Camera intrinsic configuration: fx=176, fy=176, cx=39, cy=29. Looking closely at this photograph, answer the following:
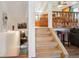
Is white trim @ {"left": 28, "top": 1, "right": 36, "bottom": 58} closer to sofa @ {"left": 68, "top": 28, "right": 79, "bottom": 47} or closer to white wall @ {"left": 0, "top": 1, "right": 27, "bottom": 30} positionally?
white wall @ {"left": 0, "top": 1, "right": 27, "bottom": 30}

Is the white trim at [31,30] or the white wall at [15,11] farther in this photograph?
the white trim at [31,30]

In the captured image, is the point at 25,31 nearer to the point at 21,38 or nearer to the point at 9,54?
the point at 21,38

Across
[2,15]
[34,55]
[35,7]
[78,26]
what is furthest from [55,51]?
[2,15]

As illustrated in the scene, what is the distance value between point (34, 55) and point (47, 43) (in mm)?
856

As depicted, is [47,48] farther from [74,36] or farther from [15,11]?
[74,36]

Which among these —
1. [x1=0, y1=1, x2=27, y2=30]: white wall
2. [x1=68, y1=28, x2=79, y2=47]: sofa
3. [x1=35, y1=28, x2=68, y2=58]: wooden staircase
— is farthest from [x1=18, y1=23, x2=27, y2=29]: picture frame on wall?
Result: [x1=68, y1=28, x2=79, y2=47]: sofa

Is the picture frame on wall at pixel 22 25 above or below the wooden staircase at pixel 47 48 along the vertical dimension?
above

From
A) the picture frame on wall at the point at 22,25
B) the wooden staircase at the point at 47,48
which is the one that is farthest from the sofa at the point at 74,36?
the picture frame on wall at the point at 22,25

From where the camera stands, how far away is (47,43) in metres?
3.84

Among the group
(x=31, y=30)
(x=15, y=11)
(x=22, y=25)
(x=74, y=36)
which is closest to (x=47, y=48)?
(x=31, y=30)

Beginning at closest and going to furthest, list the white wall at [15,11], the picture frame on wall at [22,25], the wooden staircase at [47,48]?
1. the white wall at [15,11]
2. the picture frame on wall at [22,25]
3. the wooden staircase at [47,48]

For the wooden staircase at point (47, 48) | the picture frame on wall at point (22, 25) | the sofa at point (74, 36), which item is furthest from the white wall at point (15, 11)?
the sofa at point (74, 36)

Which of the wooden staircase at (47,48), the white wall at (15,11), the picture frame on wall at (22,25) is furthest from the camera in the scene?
the wooden staircase at (47,48)

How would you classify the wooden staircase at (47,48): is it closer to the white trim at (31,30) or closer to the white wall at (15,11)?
the white trim at (31,30)
